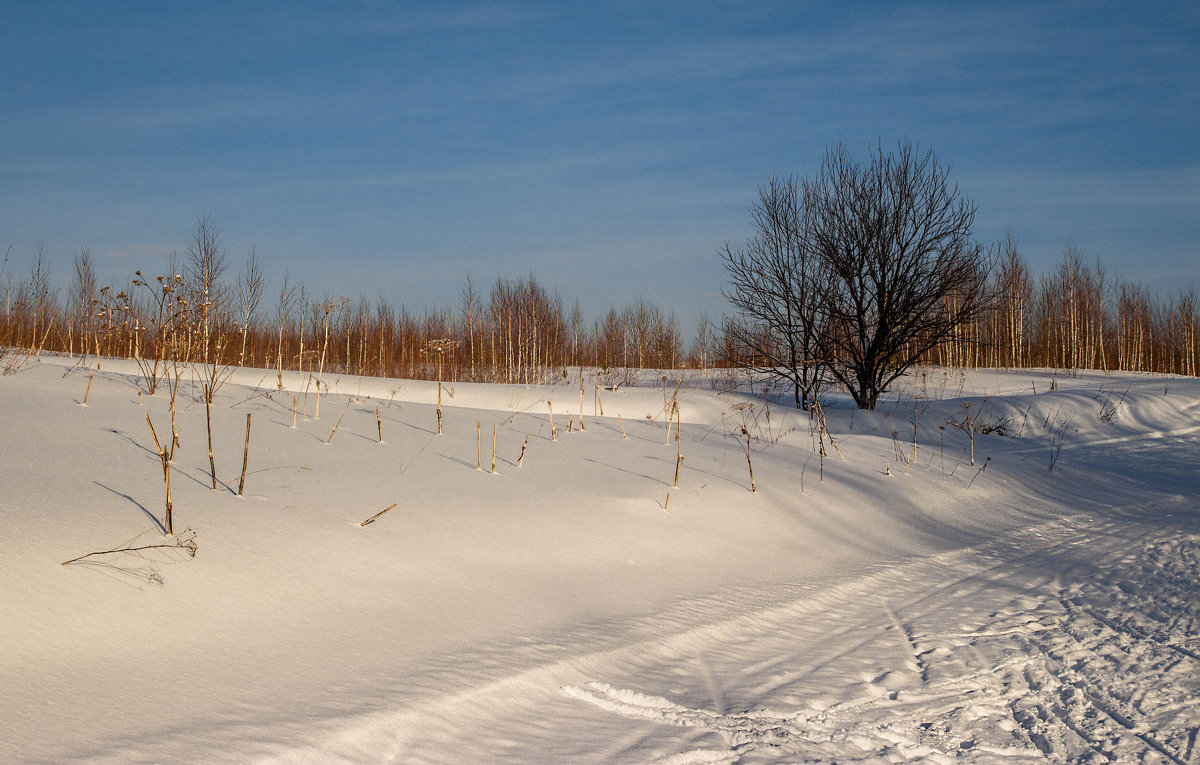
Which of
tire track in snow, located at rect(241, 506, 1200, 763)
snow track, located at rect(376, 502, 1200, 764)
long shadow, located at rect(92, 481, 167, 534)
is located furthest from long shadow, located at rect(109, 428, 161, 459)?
snow track, located at rect(376, 502, 1200, 764)

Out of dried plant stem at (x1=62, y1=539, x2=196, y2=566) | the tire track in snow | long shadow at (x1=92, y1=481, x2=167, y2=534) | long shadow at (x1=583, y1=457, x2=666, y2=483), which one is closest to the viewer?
the tire track in snow

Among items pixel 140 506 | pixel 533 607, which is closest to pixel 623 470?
pixel 533 607

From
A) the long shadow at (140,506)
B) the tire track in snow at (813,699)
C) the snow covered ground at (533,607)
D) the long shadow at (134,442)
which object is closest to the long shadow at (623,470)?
the snow covered ground at (533,607)

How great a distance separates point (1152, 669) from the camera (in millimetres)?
3250

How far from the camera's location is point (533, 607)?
3.89 metres

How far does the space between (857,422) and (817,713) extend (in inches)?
504

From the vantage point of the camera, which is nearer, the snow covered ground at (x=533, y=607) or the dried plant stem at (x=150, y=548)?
the snow covered ground at (x=533, y=607)

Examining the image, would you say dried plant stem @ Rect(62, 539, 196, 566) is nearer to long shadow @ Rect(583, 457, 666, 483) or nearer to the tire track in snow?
the tire track in snow

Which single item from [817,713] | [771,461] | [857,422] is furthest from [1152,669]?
[857,422]

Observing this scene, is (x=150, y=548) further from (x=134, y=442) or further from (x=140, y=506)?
(x=134, y=442)

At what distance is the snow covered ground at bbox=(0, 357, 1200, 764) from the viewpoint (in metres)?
2.53

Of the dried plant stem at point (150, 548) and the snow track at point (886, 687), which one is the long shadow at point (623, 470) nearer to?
the snow track at point (886, 687)

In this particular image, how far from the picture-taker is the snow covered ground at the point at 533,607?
8.30 ft

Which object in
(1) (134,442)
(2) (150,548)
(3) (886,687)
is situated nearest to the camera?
(3) (886,687)
